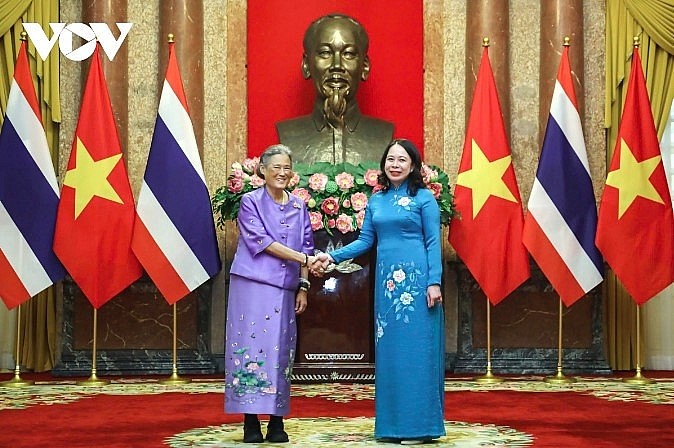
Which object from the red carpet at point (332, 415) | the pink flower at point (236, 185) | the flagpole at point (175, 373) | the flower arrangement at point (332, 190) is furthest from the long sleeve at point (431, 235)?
the flagpole at point (175, 373)

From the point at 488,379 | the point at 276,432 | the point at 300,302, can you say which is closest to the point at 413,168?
the point at 300,302

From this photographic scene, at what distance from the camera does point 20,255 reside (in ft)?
26.7

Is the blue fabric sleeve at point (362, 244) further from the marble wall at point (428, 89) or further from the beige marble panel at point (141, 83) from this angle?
the beige marble panel at point (141, 83)

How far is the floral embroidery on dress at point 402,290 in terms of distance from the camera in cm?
518

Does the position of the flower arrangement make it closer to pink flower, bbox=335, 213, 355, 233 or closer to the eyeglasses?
pink flower, bbox=335, 213, 355, 233

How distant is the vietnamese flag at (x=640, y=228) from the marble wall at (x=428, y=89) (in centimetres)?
104

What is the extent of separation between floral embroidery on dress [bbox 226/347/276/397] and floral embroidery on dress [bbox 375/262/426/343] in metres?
0.60

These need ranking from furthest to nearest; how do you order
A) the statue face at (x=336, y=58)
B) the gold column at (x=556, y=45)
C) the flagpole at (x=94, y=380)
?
the gold column at (x=556, y=45), the statue face at (x=336, y=58), the flagpole at (x=94, y=380)

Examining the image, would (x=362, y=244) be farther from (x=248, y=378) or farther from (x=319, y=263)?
(x=248, y=378)

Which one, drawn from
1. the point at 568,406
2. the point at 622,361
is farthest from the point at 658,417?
the point at 622,361

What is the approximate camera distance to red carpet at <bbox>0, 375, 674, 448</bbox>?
5.19 meters

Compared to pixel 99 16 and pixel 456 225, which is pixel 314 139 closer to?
pixel 456 225

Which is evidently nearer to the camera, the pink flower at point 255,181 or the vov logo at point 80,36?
the pink flower at point 255,181

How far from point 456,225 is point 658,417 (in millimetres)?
2812
